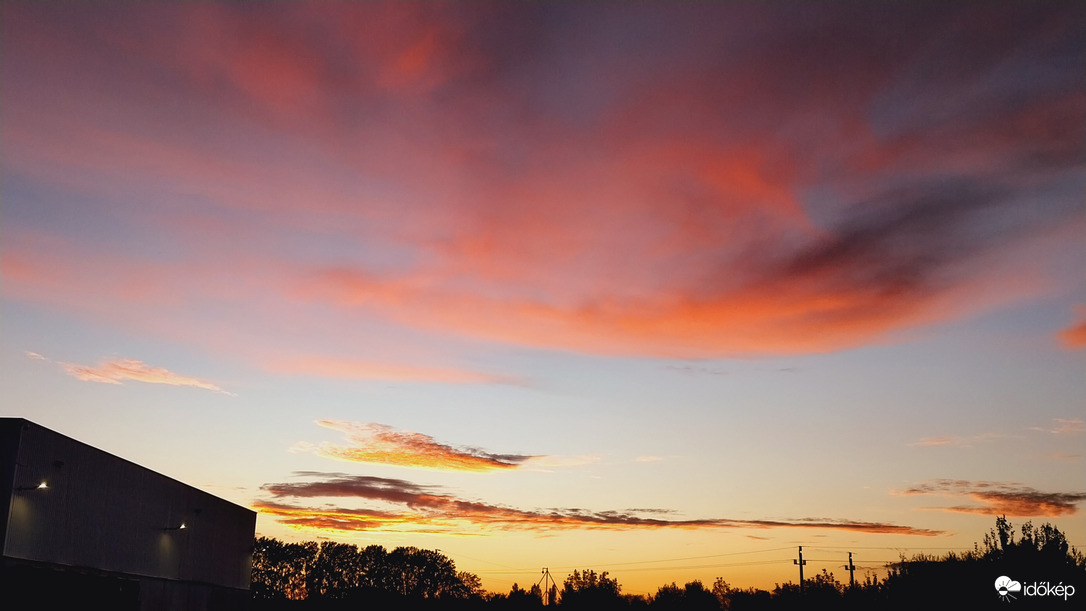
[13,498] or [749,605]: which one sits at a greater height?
[13,498]

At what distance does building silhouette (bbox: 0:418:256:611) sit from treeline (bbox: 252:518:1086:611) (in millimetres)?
60235

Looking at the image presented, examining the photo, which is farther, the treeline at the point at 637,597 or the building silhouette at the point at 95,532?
the treeline at the point at 637,597

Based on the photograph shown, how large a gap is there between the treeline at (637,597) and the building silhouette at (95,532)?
6024cm

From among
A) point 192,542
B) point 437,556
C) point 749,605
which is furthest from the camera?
point 437,556

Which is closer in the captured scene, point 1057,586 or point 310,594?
point 1057,586

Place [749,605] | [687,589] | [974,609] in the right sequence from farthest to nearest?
[687,589], [749,605], [974,609]

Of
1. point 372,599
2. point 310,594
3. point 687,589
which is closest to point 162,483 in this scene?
point 372,599

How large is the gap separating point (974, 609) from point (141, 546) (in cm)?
6257

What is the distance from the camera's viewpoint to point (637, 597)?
174250 mm

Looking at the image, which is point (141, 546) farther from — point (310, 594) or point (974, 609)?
point (310, 594)

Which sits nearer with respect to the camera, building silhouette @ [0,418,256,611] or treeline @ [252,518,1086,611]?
building silhouette @ [0,418,256,611]

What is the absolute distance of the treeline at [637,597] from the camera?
75.1 m

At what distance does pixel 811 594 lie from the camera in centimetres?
14775

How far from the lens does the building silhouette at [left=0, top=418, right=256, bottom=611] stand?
26.9m
